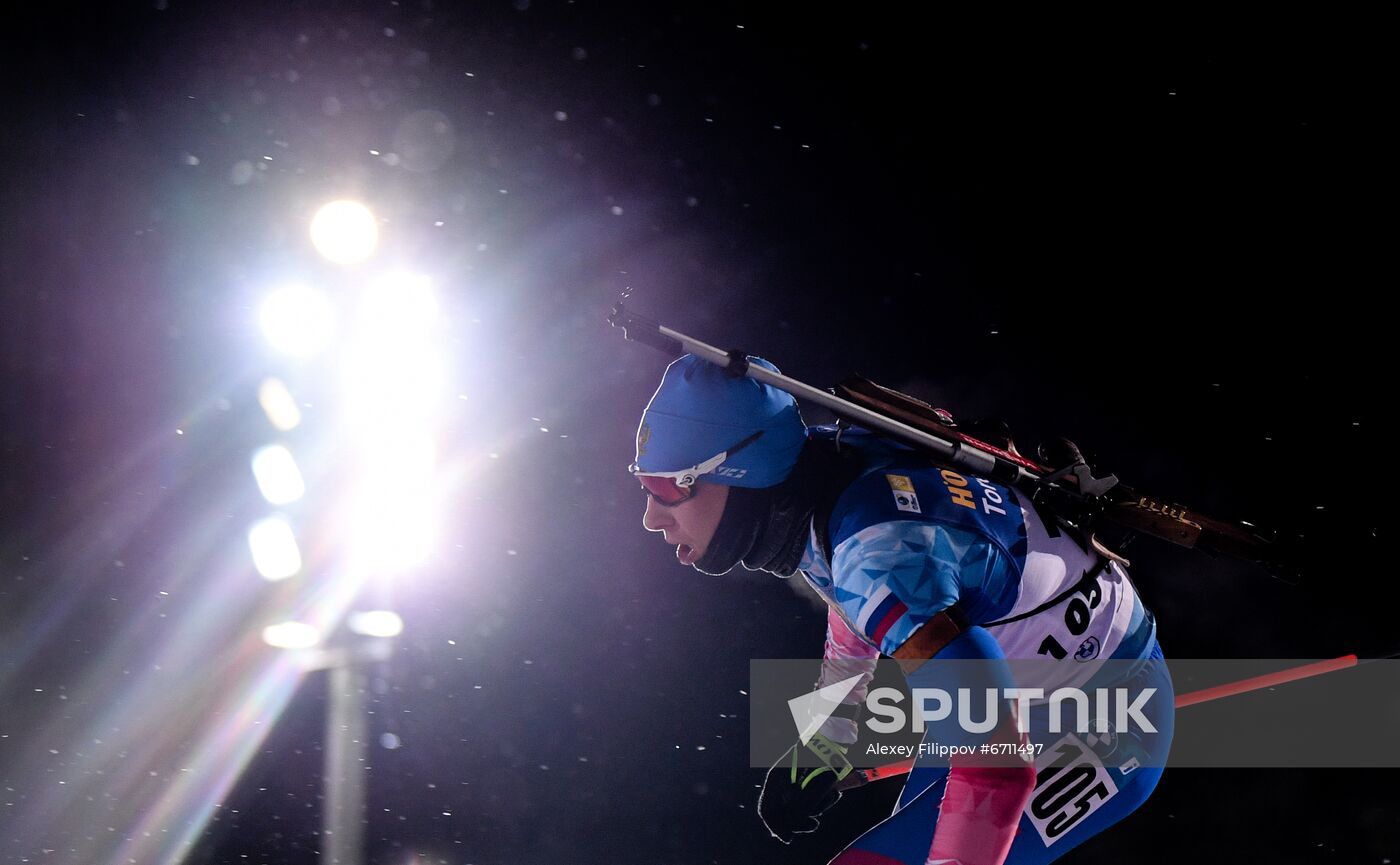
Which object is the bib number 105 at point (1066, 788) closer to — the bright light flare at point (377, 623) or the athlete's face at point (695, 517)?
the athlete's face at point (695, 517)

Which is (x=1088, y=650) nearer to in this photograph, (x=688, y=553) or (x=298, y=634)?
(x=688, y=553)

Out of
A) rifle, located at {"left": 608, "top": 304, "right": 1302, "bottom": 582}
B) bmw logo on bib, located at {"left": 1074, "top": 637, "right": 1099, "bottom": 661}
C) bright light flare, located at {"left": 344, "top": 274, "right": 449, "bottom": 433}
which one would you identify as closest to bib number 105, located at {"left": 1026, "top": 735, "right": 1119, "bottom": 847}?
bmw logo on bib, located at {"left": 1074, "top": 637, "right": 1099, "bottom": 661}

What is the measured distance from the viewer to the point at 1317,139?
4.13 meters

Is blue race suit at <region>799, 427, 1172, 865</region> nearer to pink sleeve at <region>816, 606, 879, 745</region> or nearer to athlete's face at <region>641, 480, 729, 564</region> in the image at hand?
athlete's face at <region>641, 480, 729, 564</region>

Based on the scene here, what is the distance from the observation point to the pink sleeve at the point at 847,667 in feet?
9.84

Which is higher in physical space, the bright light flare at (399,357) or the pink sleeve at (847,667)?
the bright light flare at (399,357)

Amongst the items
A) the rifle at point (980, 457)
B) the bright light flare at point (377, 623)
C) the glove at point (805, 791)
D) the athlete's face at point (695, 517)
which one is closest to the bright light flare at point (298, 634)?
the bright light flare at point (377, 623)

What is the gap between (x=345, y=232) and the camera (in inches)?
261

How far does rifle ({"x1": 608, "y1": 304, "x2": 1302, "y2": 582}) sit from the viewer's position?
2330mm

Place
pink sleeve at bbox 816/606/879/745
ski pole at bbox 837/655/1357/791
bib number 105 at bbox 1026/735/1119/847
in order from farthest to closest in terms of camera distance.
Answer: pink sleeve at bbox 816/606/879/745
ski pole at bbox 837/655/1357/791
bib number 105 at bbox 1026/735/1119/847

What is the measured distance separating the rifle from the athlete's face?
1.11ft

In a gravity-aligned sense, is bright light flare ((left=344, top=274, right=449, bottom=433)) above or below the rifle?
above

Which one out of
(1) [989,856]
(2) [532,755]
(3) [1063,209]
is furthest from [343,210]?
(1) [989,856]

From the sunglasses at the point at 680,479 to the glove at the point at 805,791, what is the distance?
3.24 ft
